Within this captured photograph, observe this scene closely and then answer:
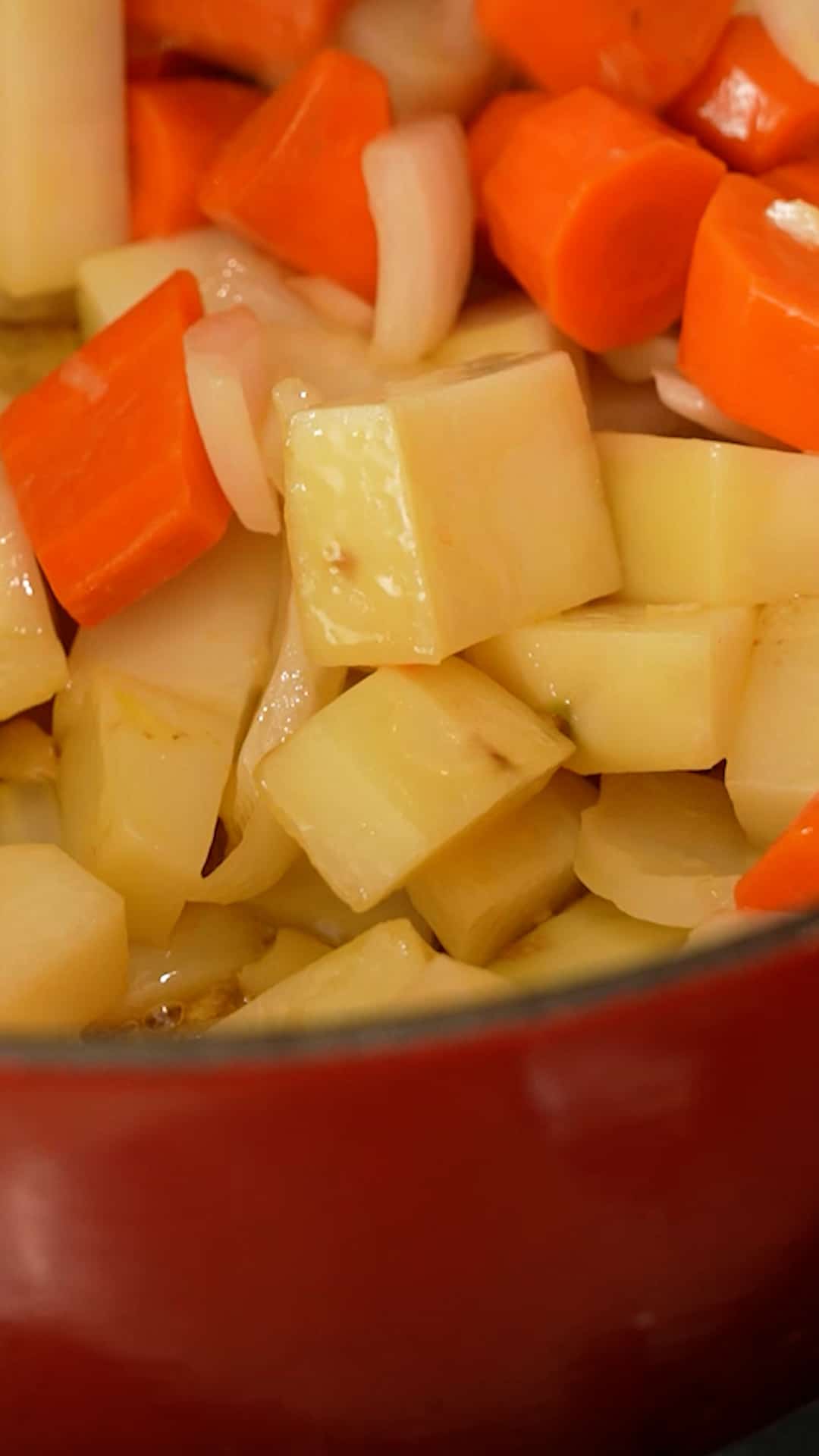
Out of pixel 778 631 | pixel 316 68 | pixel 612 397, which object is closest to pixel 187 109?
pixel 316 68

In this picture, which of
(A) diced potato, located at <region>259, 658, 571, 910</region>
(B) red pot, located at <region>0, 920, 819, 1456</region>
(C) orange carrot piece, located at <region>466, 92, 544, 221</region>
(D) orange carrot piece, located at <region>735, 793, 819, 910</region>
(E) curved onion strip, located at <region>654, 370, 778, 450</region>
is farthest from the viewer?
(C) orange carrot piece, located at <region>466, 92, 544, 221</region>

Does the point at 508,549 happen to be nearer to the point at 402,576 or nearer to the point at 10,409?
the point at 402,576

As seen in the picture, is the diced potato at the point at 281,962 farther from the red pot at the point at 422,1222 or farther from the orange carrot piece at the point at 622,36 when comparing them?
the orange carrot piece at the point at 622,36

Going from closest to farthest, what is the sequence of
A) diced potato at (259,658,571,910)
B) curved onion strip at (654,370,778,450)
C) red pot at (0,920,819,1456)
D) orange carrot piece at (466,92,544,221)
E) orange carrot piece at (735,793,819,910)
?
red pot at (0,920,819,1456)
orange carrot piece at (735,793,819,910)
diced potato at (259,658,571,910)
curved onion strip at (654,370,778,450)
orange carrot piece at (466,92,544,221)

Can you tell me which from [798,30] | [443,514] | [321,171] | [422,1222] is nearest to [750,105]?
[798,30]

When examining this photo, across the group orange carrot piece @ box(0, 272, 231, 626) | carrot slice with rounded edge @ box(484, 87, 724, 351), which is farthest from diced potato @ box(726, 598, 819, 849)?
orange carrot piece @ box(0, 272, 231, 626)

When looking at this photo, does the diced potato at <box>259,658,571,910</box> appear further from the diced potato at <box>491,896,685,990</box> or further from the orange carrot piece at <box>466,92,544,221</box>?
the orange carrot piece at <box>466,92,544,221</box>
